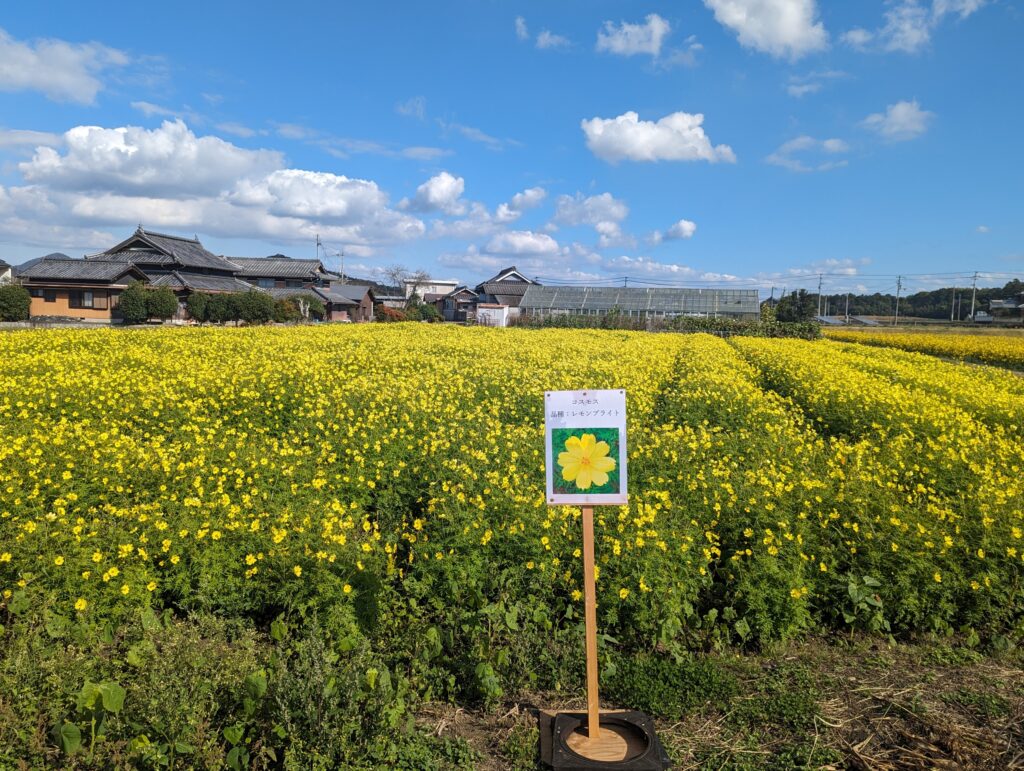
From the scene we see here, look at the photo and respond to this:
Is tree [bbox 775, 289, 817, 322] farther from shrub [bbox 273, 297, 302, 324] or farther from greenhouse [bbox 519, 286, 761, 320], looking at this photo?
shrub [bbox 273, 297, 302, 324]

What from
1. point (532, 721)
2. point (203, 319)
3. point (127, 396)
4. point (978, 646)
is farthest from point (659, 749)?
point (203, 319)

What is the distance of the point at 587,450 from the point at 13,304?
4070 centimetres

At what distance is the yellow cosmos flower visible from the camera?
331 cm

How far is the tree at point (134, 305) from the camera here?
36031 mm

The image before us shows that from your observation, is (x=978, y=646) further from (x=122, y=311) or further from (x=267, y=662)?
(x=122, y=311)

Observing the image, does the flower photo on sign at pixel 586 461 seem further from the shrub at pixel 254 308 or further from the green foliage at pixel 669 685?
the shrub at pixel 254 308

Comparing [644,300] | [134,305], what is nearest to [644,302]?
[644,300]

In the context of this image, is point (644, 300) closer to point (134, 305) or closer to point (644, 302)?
point (644, 302)

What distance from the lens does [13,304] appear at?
3319 cm

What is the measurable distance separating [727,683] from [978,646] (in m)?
1.94

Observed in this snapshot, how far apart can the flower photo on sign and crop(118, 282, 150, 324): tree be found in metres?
39.9

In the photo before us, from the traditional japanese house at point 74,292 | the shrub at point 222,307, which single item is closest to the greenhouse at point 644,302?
the shrub at point 222,307

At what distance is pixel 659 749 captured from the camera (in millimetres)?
3191

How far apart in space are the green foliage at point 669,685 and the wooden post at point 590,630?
0.32m
